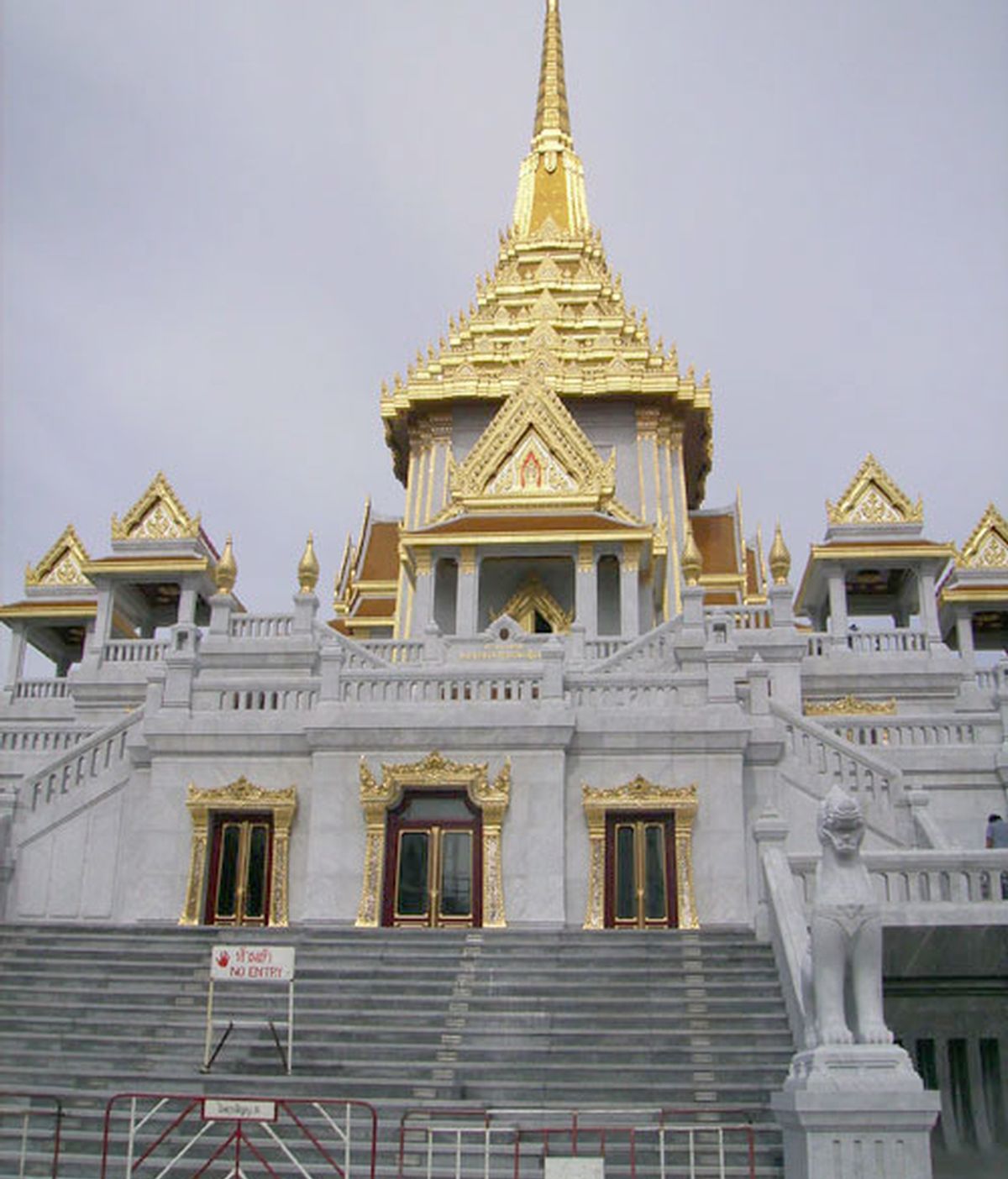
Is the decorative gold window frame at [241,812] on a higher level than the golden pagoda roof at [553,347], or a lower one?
lower

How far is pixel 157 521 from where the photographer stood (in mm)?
38062

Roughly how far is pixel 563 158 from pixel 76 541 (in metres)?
23.7

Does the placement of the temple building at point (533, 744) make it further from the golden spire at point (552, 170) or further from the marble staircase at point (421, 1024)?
the golden spire at point (552, 170)

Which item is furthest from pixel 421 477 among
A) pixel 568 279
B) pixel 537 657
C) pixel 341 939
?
pixel 341 939

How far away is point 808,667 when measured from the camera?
30.2m

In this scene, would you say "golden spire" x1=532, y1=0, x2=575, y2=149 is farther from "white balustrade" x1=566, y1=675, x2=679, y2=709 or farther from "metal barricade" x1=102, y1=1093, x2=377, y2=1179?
"metal barricade" x1=102, y1=1093, x2=377, y2=1179

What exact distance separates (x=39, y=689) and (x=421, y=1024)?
21.7 metres

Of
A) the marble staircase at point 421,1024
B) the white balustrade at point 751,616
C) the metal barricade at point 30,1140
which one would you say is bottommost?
the metal barricade at point 30,1140

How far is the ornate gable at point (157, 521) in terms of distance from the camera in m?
37.8

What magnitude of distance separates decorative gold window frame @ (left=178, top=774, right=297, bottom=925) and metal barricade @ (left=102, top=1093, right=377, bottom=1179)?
6.88 meters

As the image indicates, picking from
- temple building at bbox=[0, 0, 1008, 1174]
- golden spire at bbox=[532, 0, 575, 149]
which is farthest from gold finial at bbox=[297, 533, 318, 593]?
golden spire at bbox=[532, 0, 575, 149]

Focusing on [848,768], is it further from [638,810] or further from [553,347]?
[553,347]

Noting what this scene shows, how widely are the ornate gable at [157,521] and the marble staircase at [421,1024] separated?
20.2 meters

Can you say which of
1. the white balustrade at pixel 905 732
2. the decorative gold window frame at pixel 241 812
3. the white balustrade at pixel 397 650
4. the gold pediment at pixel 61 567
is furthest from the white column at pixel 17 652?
the white balustrade at pixel 905 732
